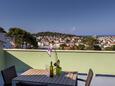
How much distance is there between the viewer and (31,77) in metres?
3.01

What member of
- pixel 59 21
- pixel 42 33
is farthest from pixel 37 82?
pixel 59 21

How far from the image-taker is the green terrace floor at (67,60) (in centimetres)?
636

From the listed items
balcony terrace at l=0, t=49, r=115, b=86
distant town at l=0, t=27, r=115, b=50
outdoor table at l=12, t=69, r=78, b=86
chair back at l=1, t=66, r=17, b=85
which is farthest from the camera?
distant town at l=0, t=27, r=115, b=50

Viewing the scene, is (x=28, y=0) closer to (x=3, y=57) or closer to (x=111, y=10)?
(x=111, y=10)

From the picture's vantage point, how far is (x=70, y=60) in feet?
21.4

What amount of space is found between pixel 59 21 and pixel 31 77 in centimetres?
906

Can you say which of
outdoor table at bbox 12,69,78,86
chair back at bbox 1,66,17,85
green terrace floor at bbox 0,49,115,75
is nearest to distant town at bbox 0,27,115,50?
green terrace floor at bbox 0,49,115,75

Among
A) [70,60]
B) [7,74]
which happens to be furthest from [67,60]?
[7,74]

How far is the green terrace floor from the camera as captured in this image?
6.36m

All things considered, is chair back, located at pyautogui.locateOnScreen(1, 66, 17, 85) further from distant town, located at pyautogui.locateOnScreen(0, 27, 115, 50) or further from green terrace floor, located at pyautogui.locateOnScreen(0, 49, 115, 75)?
distant town, located at pyautogui.locateOnScreen(0, 27, 115, 50)

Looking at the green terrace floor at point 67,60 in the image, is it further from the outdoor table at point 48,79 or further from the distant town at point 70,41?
the outdoor table at point 48,79

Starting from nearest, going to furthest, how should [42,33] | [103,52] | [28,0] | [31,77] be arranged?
1. [31,77]
2. [103,52]
3. [42,33]
4. [28,0]

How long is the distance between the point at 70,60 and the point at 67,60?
0.10 metres

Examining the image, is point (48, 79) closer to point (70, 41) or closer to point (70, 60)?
point (70, 60)
